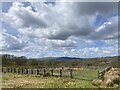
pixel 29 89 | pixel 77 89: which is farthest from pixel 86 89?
pixel 29 89

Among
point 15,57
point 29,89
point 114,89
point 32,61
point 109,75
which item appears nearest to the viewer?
point 114,89

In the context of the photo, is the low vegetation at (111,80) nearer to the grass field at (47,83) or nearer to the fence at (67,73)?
the grass field at (47,83)

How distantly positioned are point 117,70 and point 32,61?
198 feet

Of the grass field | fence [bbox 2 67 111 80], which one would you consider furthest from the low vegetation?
fence [bbox 2 67 111 80]

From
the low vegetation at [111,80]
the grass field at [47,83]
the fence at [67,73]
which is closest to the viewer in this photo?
the low vegetation at [111,80]

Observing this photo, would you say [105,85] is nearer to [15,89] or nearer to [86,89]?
[86,89]

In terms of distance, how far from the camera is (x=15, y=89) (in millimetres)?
16953

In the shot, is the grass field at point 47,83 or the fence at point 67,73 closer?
the grass field at point 47,83

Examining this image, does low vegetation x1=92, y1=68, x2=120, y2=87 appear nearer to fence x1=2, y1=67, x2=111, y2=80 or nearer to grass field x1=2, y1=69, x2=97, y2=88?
grass field x1=2, y1=69, x2=97, y2=88

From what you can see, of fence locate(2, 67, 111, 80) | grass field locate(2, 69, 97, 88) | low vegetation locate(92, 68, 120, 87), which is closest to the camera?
low vegetation locate(92, 68, 120, 87)

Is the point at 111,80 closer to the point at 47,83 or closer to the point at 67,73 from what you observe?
the point at 47,83

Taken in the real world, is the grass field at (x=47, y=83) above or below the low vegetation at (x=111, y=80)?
below

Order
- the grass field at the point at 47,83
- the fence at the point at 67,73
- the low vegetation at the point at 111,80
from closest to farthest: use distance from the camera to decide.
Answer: the low vegetation at the point at 111,80
the grass field at the point at 47,83
the fence at the point at 67,73

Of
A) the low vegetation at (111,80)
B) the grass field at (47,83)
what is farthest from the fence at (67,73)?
the low vegetation at (111,80)
